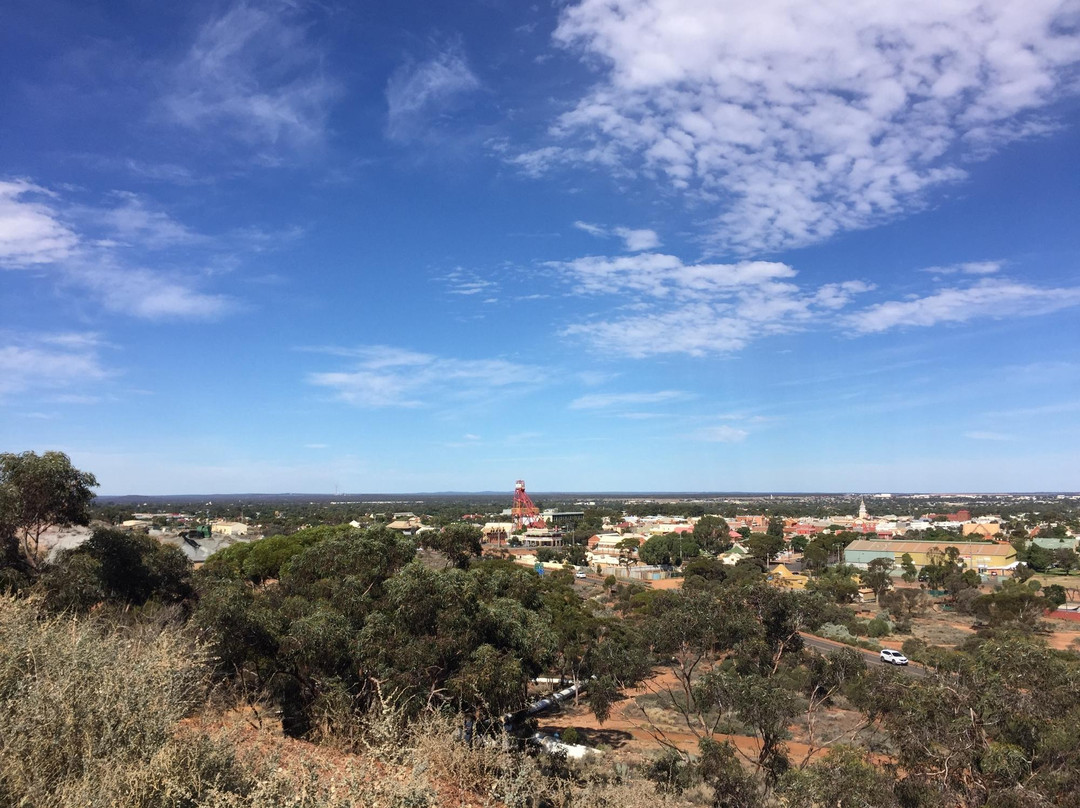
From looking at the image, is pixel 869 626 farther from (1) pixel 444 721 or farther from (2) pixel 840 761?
(1) pixel 444 721

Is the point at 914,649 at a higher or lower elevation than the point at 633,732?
lower

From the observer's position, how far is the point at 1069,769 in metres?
8.67

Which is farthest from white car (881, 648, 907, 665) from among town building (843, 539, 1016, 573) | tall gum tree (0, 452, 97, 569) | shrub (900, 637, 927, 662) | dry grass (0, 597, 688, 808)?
town building (843, 539, 1016, 573)

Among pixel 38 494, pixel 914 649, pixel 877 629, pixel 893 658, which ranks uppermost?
pixel 38 494

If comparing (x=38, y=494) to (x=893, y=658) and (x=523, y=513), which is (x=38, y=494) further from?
(x=523, y=513)

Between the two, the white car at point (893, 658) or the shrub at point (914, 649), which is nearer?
the white car at point (893, 658)

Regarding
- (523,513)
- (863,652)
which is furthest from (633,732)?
(523,513)

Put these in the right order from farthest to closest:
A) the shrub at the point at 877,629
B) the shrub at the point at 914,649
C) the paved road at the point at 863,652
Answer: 1. the shrub at the point at 877,629
2. the shrub at the point at 914,649
3. the paved road at the point at 863,652

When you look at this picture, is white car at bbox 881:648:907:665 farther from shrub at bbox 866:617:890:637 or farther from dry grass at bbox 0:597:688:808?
dry grass at bbox 0:597:688:808

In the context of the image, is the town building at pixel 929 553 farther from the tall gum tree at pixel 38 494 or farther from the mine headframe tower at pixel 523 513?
the tall gum tree at pixel 38 494

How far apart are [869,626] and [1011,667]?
1018 inches

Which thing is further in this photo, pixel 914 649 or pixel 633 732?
pixel 914 649

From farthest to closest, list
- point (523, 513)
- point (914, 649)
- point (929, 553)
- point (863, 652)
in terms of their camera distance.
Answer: point (523, 513), point (929, 553), point (914, 649), point (863, 652)

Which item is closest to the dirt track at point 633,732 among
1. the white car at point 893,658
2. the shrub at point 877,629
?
the white car at point 893,658
